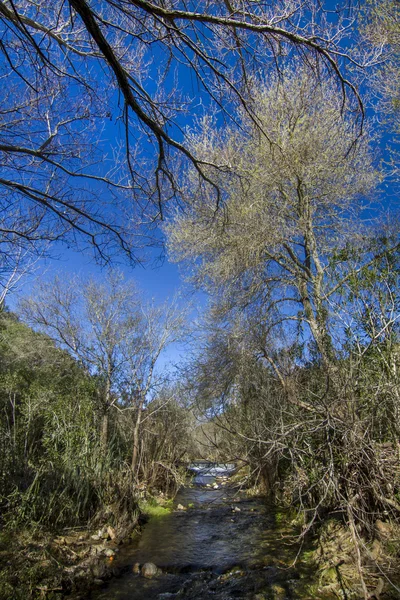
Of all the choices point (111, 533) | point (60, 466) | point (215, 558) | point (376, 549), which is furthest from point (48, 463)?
point (376, 549)

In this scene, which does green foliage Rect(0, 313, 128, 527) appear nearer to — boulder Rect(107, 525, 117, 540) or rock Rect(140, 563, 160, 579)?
boulder Rect(107, 525, 117, 540)

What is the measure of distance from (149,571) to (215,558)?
135cm

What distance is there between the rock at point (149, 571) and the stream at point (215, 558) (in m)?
0.07

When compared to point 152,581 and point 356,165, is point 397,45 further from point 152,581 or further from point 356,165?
point 152,581

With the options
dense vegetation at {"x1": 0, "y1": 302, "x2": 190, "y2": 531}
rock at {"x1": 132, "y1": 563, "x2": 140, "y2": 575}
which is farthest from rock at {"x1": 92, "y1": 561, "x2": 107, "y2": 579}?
dense vegetation at {"x1": 0, "y1": 302, "x2": 190, "y2": 531}

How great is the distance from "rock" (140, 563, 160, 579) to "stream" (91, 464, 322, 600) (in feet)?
0.25

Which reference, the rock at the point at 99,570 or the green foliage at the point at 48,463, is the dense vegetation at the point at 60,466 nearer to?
the green foliage at the point at 48,463

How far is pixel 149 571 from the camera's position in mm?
6094

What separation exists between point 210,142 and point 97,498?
32.0 ft

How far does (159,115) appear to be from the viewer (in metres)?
3.07

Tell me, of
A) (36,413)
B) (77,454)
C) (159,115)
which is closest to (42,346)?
(36,413)

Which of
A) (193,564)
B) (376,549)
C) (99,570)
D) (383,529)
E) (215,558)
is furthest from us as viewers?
(215,558)

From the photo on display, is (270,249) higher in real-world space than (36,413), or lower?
higher

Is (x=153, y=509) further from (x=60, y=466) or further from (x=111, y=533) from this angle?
(x=60, y=466)
